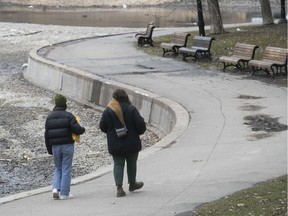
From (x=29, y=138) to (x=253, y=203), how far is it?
8641 millimetres

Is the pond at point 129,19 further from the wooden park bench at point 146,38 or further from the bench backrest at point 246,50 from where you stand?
the bench backrest at point 246,50

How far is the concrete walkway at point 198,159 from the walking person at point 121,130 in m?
0.46

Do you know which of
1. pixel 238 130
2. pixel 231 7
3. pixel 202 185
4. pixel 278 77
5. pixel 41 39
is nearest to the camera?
pixel 202 185

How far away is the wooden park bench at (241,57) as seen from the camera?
2102 cm

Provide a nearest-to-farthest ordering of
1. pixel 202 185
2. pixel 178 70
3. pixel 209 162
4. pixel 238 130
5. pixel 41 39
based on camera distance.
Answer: pixel 202 185 → pixel 209 162 → pixel 238 130 → pixel 178 70 → pixel 41 39

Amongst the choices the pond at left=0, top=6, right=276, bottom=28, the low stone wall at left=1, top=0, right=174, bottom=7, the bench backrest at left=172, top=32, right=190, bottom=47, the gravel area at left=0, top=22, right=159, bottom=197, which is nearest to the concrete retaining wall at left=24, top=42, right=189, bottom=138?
the gravel area at left=0, top=22, right=159, bottom=197

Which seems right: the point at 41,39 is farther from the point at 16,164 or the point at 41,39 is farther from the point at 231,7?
the point at 231,7

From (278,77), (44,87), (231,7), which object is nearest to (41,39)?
(44,87)

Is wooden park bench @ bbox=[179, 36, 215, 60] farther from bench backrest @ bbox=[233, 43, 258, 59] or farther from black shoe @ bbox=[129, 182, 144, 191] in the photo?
black shoe @ bbox=[129, 182, 144, 191]

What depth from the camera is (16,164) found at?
13.0m

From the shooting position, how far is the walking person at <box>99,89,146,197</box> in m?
8.91

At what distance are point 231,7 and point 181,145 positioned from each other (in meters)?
70.1

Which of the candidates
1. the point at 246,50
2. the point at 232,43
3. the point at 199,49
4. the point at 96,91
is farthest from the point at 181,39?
the point at 96,91

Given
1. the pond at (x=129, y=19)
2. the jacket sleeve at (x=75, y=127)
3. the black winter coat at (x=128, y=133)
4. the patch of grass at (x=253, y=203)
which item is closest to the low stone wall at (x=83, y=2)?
the pond at (x=129, y=19)
